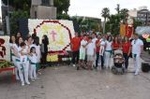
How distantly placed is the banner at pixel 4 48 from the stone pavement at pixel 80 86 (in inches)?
36.2

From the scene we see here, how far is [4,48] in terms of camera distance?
54.4 ft

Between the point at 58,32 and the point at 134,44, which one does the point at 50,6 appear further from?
the point at 134,44

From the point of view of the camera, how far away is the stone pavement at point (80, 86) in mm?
12758

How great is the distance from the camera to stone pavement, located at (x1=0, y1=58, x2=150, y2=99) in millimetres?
12758

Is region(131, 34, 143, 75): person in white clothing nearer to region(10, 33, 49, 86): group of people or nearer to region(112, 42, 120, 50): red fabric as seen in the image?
region(112, 42, 120, 50): red fabric

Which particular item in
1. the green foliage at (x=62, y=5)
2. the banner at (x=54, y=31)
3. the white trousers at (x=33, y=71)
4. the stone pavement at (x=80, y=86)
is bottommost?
the stone pavement at (x=80, y=86)

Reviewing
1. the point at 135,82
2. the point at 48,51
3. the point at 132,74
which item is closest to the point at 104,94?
the point at 135,82

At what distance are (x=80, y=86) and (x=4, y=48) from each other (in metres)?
4.24

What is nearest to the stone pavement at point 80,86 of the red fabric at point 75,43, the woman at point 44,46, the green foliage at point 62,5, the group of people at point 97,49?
the group of people at point 97,49

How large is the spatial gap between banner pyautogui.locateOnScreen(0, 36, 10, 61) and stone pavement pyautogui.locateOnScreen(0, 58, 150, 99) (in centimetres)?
92

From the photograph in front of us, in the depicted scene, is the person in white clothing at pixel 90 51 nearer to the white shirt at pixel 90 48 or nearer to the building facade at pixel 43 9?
the white shirt at pixel 90 48

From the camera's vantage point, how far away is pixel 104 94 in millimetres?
12922

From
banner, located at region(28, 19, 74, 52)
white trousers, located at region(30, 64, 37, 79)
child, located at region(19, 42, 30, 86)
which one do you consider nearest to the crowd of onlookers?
white trousers, located at region(30, 64, 37, 79)

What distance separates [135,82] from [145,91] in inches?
74.7
